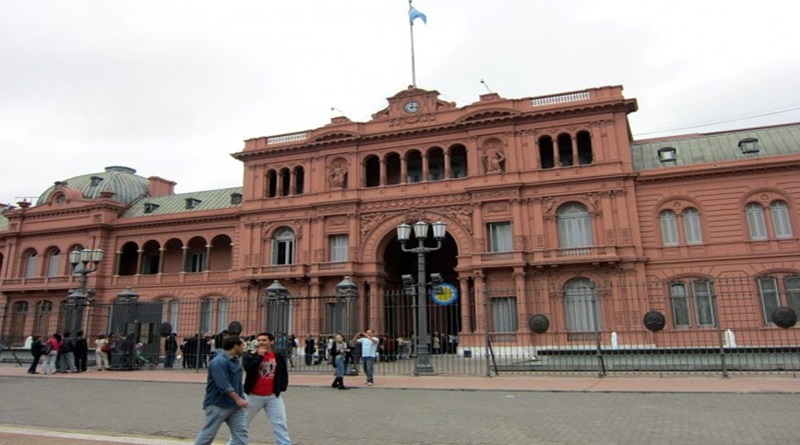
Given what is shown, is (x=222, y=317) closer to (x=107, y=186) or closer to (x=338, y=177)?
(x=338, y=177)

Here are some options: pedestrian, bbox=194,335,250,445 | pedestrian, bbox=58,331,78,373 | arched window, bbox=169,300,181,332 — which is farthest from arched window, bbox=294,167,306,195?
pedestrian, bbox=194,335,250,445

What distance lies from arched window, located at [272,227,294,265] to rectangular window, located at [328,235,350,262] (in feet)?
9.73

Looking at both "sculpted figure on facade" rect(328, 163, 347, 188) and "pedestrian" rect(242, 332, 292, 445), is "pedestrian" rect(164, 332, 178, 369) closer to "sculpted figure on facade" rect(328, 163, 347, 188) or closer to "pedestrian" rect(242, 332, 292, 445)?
"sculpted figure on facade" rect(328, 163, 347, 188)

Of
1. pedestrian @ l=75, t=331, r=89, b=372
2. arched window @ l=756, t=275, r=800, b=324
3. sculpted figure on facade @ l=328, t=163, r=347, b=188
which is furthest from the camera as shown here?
sculpted figure on facade @ l=328, t=163, r=347, b=188

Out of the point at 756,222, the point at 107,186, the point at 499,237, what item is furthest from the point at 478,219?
the point at 107,186

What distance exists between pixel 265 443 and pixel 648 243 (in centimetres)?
2692

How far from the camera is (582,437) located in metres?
8.44

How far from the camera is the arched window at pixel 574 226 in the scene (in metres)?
31.4

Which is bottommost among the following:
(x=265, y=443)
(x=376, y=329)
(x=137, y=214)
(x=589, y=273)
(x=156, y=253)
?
(x=265, y=443)

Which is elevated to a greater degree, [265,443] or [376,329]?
[376,329]

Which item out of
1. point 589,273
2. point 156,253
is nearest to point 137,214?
point 156,253

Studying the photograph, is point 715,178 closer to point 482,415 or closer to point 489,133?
point 489,133

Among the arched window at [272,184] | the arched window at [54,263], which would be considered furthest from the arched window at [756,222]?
the arched window at [54,263]

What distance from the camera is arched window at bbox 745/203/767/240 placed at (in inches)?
1156
